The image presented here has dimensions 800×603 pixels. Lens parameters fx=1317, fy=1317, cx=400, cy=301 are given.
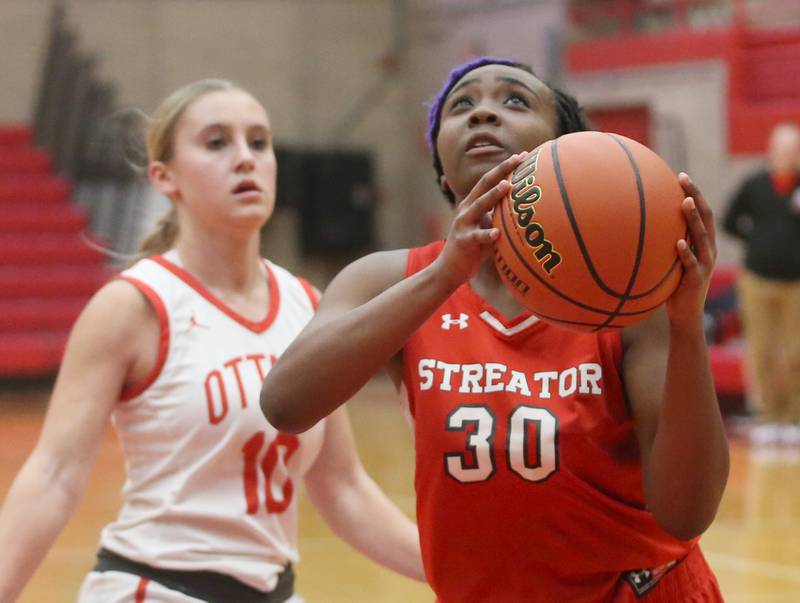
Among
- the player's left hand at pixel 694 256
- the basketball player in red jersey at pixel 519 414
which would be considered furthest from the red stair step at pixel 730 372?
the player's left hand at pixel 694 256

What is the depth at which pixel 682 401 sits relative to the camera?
6.05 ft

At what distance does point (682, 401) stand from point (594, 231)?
0.92ft

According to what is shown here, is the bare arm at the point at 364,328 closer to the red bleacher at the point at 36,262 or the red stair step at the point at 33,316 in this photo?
the red bleacher at the point at 36,262

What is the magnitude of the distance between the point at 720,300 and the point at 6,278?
650 cm

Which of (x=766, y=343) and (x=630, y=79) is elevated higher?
(x=630, y=79)

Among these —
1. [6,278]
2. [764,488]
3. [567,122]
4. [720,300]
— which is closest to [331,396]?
[567,122]

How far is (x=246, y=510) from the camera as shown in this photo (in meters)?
2.75

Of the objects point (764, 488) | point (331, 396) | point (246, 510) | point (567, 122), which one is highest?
point (567, 122)

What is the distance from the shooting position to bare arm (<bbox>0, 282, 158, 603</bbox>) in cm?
260

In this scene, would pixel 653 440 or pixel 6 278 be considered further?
pixel 6 278

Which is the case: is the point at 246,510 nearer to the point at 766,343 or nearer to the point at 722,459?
the point at 722,459

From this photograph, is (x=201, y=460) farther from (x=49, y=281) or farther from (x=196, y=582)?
(x=49, y=281)

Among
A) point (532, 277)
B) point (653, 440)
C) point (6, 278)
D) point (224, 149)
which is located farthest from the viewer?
point (6, 278)

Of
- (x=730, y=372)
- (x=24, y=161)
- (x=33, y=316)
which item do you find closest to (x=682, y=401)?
(x=730, y=372)
